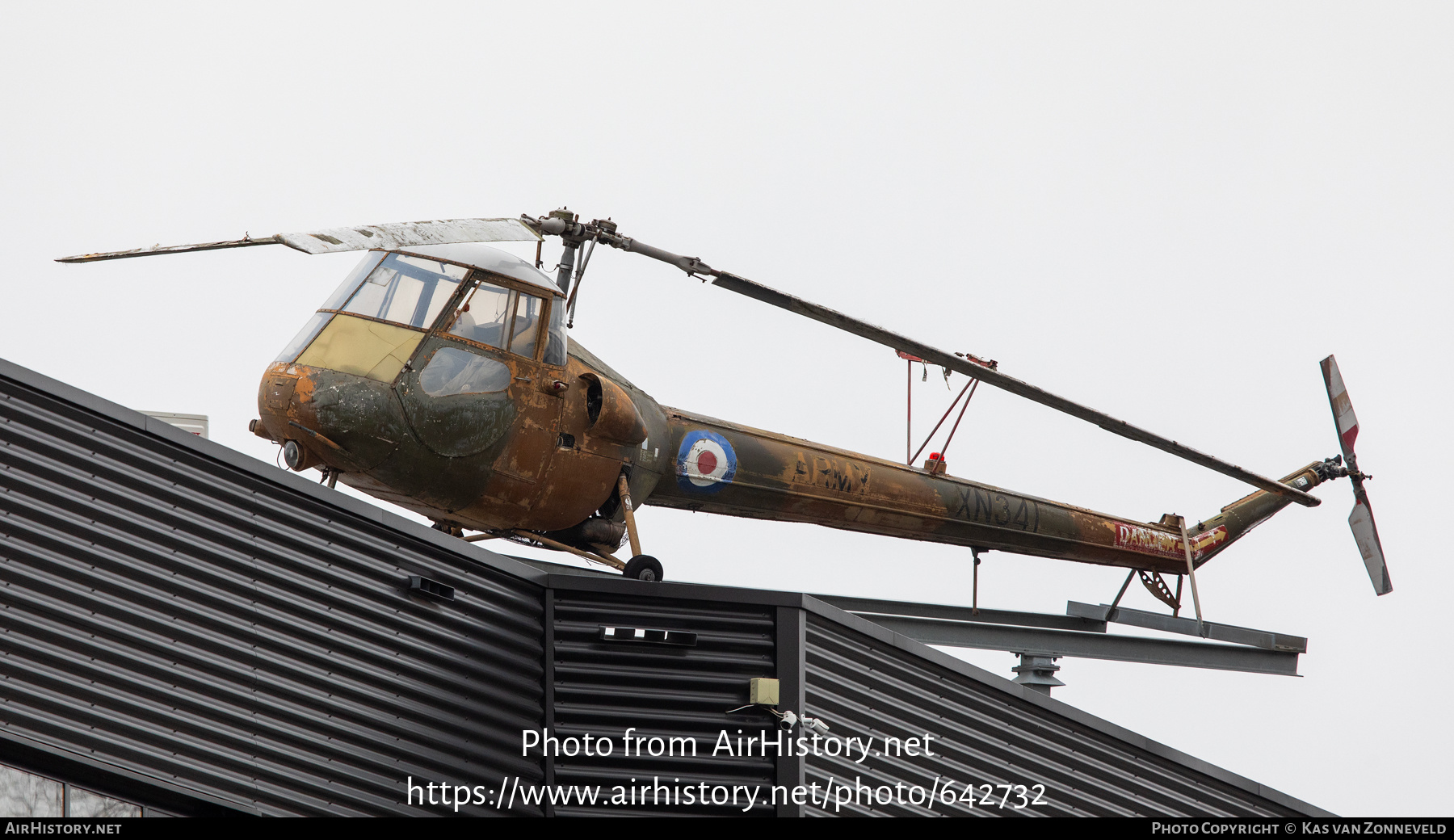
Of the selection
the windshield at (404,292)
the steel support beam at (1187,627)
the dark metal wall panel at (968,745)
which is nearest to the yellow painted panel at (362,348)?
the windshield at (404,292)

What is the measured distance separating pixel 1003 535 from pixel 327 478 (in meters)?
7.81

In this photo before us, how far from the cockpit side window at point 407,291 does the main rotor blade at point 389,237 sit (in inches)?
30.5

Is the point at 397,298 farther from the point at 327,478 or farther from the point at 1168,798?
the point at 1168,798

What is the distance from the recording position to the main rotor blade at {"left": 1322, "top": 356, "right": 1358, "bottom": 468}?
60.3 feet

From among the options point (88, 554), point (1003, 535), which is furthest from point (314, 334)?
point (1003, 535)

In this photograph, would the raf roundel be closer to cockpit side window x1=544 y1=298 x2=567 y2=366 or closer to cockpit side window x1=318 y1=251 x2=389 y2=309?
cockpit side window x1=544 y1=298 x2=567 y2=366

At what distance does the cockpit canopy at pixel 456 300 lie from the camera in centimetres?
1121

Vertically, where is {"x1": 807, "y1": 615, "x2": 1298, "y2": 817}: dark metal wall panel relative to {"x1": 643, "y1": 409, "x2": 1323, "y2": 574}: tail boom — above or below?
below

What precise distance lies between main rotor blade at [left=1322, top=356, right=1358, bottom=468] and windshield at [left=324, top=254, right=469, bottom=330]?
39.7 feet

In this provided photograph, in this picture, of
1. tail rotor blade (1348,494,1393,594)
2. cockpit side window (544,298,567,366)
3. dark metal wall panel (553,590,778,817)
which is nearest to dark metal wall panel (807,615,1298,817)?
dark metal wall panel (553,590,778,817)

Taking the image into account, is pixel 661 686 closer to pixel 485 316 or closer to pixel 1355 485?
pixel 485 316

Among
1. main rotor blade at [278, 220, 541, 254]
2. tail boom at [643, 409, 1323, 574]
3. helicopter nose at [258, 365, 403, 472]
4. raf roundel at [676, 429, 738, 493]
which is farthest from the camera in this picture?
tail boom at [643, 409, 1323, 574]

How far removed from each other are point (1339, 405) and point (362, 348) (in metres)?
13.2

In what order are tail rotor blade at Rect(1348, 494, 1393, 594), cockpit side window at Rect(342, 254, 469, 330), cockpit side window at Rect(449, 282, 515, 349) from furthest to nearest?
tail rotor blade at Rect(1348, 494, 1393, 594) < cockpit side window at Rect(449, 282, 515, 349) < cockpit side window at Rect(342, 254, 469, 330)
